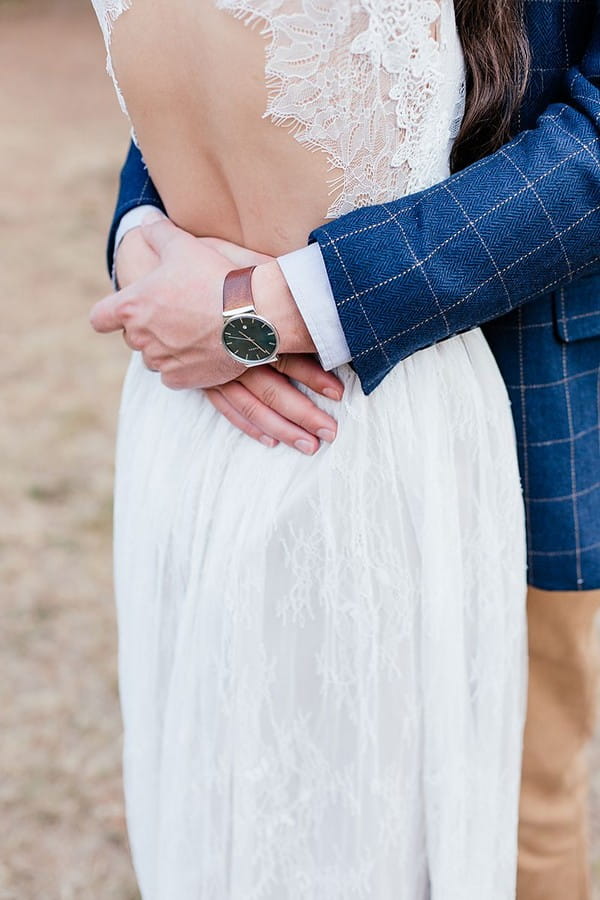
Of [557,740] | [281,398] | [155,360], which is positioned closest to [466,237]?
[281,398]

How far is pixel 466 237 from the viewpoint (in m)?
0.98

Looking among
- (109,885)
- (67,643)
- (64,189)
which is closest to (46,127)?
(64,189)

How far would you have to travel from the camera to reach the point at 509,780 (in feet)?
4.14

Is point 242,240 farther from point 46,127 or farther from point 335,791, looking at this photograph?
point 46,127

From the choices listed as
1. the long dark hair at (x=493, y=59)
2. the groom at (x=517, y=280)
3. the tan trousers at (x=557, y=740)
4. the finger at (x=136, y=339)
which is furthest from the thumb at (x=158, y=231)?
the tan trousers at (x=557, y=740)

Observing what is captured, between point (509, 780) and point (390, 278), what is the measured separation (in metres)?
0.70

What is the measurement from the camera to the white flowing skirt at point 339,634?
109 cm

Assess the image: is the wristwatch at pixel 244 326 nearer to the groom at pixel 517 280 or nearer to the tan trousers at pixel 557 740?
the groom at pixel 517 280

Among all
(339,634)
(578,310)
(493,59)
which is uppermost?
(493,59)

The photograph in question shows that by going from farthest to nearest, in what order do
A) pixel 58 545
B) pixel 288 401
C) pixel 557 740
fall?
pixel 58 545
pixel 557 740
pixel 288 401

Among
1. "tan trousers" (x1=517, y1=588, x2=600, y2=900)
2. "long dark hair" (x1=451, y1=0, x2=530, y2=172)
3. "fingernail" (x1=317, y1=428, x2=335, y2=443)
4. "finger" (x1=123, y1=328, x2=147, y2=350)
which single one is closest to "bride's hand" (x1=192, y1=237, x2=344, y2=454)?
"fingernail" (x1=317, y1=428, x2=335, y2=443)

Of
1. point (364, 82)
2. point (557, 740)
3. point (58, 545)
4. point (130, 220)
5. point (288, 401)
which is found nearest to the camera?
point (364, 82)

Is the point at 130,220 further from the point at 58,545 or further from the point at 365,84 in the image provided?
the point at 58,545

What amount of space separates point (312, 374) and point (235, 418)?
109mm
